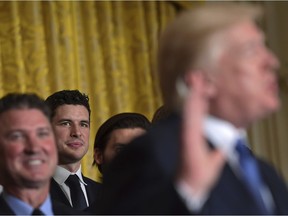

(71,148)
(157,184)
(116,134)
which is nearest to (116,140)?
(116,134)

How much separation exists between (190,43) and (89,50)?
360 centimetres

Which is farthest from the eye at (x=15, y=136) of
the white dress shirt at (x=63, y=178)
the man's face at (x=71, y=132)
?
the man's face at (x=71, y=132)

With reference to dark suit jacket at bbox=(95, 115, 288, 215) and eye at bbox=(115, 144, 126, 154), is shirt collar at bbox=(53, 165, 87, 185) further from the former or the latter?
dark suit jacket at bbox=(95, 115, 288, 215)

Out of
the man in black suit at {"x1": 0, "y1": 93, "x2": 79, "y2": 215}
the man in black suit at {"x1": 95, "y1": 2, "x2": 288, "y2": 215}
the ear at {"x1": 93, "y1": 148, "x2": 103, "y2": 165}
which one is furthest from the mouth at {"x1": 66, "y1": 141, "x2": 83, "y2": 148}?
the man in black suit at {"x1": 95, "y1": 2, "x2": 288, "y2": 215}

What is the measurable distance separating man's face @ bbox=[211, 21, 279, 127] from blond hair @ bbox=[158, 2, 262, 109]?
3 cm

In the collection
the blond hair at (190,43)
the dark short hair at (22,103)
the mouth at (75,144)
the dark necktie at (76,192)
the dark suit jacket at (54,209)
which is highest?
the blond hair at (190,43)

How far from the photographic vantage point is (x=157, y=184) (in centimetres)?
150

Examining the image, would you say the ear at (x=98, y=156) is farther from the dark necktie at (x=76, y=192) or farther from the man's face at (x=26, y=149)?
the man's face at (x=26, y=149)

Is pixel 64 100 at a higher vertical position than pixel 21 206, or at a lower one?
higher

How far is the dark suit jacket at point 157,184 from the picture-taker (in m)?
1.49

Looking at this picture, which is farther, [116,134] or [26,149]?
[116,134]

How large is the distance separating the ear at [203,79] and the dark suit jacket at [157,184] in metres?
0.09

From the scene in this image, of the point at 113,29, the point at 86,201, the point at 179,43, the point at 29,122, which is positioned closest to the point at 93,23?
the point at 113,29

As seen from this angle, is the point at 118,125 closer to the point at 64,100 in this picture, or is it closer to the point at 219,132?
the point at 64,100
